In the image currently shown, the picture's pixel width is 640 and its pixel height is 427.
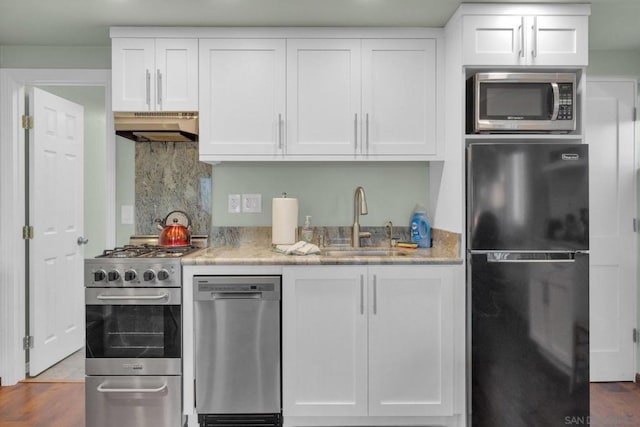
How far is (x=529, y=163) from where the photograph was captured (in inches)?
91.6

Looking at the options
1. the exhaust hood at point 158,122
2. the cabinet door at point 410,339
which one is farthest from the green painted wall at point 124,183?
the cabinet door at point 410,339

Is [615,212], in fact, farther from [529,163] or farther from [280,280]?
[280,280]

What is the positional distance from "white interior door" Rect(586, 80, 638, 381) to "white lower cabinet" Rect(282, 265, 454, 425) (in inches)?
60.6

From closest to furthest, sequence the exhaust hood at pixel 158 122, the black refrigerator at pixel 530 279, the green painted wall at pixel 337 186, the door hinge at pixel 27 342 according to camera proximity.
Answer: the black refrigerator at pixel 530 279
the exhaust hood at pixel 158 122
the green painted wall at pixel 337 186
the door hinge at pixel 27 342

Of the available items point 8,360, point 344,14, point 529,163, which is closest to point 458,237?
point 529,163

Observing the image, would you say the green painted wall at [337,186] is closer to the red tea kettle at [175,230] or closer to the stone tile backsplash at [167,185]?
the stone tile backsplash at [167,185]

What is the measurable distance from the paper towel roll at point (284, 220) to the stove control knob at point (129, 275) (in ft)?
2.96

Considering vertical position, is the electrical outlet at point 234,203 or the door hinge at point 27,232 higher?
the electrical outlet at point 234,203

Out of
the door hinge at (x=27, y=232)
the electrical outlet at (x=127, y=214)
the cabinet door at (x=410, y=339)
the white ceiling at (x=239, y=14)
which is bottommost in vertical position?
the cabinet door at (x=410, y=339)

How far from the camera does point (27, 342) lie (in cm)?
327

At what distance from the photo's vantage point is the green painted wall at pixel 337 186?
3.11 metres

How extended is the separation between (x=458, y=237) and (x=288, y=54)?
1.44 m

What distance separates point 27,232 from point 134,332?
4.85 feet

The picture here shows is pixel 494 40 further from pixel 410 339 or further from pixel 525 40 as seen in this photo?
pixel 410 339
